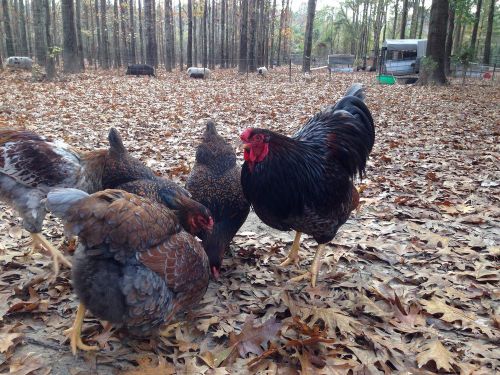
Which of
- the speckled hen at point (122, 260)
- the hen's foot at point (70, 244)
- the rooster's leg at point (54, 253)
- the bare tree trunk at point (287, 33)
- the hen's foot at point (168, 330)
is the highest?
the bare tree trunk at point (287, 33)

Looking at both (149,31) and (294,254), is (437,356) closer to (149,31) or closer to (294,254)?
(294,254)

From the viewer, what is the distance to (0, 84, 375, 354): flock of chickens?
7.72 ft

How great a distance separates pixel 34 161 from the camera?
3.54 metres

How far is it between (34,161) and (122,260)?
1817 mm

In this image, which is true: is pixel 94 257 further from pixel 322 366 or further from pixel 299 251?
pixel 299 251

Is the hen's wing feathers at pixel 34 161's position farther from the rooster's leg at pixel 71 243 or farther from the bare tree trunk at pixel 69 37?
the bare tree trunk at pixel 69 37

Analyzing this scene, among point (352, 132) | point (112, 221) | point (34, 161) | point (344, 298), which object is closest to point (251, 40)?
point (352, 132)

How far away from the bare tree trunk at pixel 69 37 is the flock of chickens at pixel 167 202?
55.2 ft

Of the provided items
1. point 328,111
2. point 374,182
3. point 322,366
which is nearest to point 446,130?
point 374,182

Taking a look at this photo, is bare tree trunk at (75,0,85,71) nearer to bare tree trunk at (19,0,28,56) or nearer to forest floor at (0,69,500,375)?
bare tree trunk at (19,0,28,56)

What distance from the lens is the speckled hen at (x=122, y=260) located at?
232 centimetres

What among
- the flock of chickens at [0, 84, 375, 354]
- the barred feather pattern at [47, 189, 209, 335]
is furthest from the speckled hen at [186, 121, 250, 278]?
the barred feather pattern at [47, 189, 209, 335]

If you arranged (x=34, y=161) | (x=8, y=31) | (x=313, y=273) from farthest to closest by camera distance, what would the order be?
(x=8, y=31)
(x=313, y=273)
(x=34, y=161)

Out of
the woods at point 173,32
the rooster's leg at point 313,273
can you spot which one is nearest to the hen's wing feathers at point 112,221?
the rooster's leg at point 313,273
